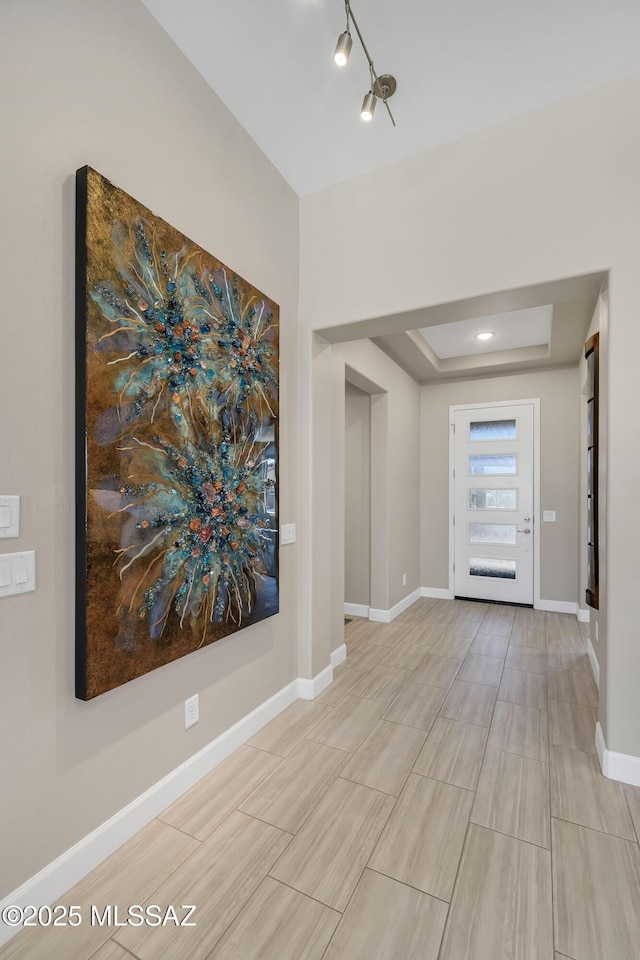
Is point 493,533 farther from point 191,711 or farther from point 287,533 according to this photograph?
point 191,711

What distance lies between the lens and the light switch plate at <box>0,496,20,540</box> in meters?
1.24

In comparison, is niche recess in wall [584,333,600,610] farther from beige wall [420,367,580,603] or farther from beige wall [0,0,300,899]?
beige wall [0,0,300,899]

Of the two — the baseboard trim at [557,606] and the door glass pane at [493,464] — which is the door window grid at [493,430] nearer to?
the door glass pane at [493,464]

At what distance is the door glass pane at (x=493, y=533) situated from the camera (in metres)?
4.99

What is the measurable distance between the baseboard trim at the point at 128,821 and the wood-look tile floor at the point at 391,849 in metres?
0.03

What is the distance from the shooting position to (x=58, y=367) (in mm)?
1391

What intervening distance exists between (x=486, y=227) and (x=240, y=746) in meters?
2.83

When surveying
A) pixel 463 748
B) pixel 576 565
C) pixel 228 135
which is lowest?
pixel 463 748

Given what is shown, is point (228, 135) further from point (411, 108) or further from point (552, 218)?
point (552, 218)

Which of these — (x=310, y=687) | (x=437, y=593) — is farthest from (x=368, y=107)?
(x=437, y=593)

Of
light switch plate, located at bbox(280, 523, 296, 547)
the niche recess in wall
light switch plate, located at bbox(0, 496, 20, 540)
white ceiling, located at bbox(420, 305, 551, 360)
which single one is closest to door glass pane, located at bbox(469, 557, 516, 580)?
the niche recess in wall

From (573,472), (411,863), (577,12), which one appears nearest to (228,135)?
(577,12)

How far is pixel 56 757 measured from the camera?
4.50 feet

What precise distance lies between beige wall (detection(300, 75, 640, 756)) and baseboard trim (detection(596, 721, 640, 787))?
0.04 m
